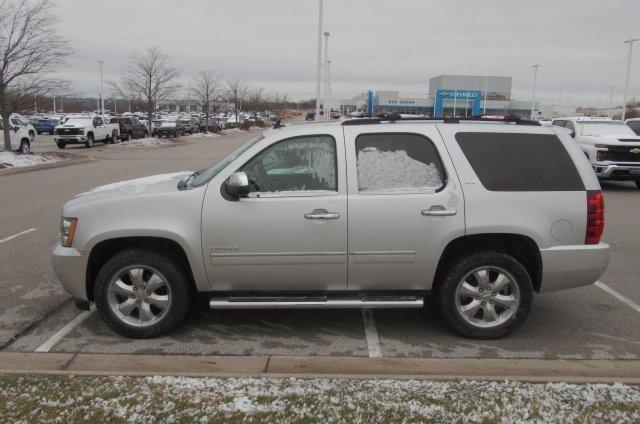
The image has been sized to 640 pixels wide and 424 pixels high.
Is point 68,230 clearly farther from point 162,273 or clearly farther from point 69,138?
point 69,138

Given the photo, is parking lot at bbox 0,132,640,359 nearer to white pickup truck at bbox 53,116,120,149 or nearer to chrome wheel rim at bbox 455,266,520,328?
→ chrome wheel rim at bbox 455,266,520,328

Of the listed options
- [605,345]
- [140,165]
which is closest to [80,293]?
[605,345]

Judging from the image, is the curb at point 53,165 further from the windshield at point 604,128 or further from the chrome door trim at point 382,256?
the windshield at point 604,128

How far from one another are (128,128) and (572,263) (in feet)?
118

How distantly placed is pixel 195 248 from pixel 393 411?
6.62ft

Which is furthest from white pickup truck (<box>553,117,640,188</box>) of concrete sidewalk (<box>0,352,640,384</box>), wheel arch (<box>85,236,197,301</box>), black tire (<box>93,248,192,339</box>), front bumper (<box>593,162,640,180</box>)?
black tire (<box>93,248,192,339</box>)

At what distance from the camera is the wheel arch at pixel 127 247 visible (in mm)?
4457

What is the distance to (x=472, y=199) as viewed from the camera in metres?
4.36

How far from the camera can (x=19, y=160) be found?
1956cm

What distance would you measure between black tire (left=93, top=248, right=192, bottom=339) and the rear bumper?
296cm

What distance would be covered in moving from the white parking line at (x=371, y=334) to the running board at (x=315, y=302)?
1.14ft

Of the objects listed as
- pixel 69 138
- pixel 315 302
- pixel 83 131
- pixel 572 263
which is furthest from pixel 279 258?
pixel 83 131

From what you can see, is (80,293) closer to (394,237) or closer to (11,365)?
(11,365)

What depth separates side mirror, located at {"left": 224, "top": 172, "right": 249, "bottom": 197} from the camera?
A: 4.18 metres
